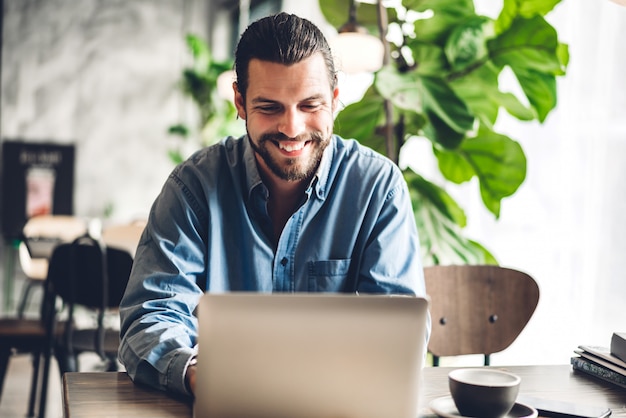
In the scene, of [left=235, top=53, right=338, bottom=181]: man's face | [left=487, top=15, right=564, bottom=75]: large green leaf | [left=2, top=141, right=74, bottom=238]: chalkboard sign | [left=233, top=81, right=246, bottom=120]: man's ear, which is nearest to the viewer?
[left=235, top=53, right=338, bottom=181]: man's face

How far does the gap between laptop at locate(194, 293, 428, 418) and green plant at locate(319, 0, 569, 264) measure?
1.69 meters

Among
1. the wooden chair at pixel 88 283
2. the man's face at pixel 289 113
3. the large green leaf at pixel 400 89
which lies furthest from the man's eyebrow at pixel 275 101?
the wooden chair at pixel 88 283

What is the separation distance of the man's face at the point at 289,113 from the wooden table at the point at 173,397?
19.4 inches

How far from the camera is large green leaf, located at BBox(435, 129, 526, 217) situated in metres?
2.53

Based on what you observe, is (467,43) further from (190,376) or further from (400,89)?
(190,376)

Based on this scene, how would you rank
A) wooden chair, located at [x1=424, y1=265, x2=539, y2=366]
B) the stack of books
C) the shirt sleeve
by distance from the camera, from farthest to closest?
wooden chair, located at [x1=424, y1=265, x2=539, y2=366]
the stack of books
the shirt sleeve

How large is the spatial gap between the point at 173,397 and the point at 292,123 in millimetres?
584

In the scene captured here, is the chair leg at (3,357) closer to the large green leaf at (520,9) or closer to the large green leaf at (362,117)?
the large green leaf at (362,117)

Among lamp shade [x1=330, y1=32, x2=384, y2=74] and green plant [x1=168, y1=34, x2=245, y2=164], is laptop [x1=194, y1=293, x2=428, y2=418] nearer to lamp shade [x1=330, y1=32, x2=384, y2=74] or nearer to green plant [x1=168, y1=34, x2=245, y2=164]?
lamp shade [x1=330, y1=32, x2=384, y2=74]

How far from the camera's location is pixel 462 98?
2.65 metres

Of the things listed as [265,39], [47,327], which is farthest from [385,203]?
[47,327]

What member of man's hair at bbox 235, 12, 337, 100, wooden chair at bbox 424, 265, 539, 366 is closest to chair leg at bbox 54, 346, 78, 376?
wooden chair at bbox 424, 265, 539, 366

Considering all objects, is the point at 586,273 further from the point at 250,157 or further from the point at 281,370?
the point at 281,370

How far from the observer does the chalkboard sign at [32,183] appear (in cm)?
630
